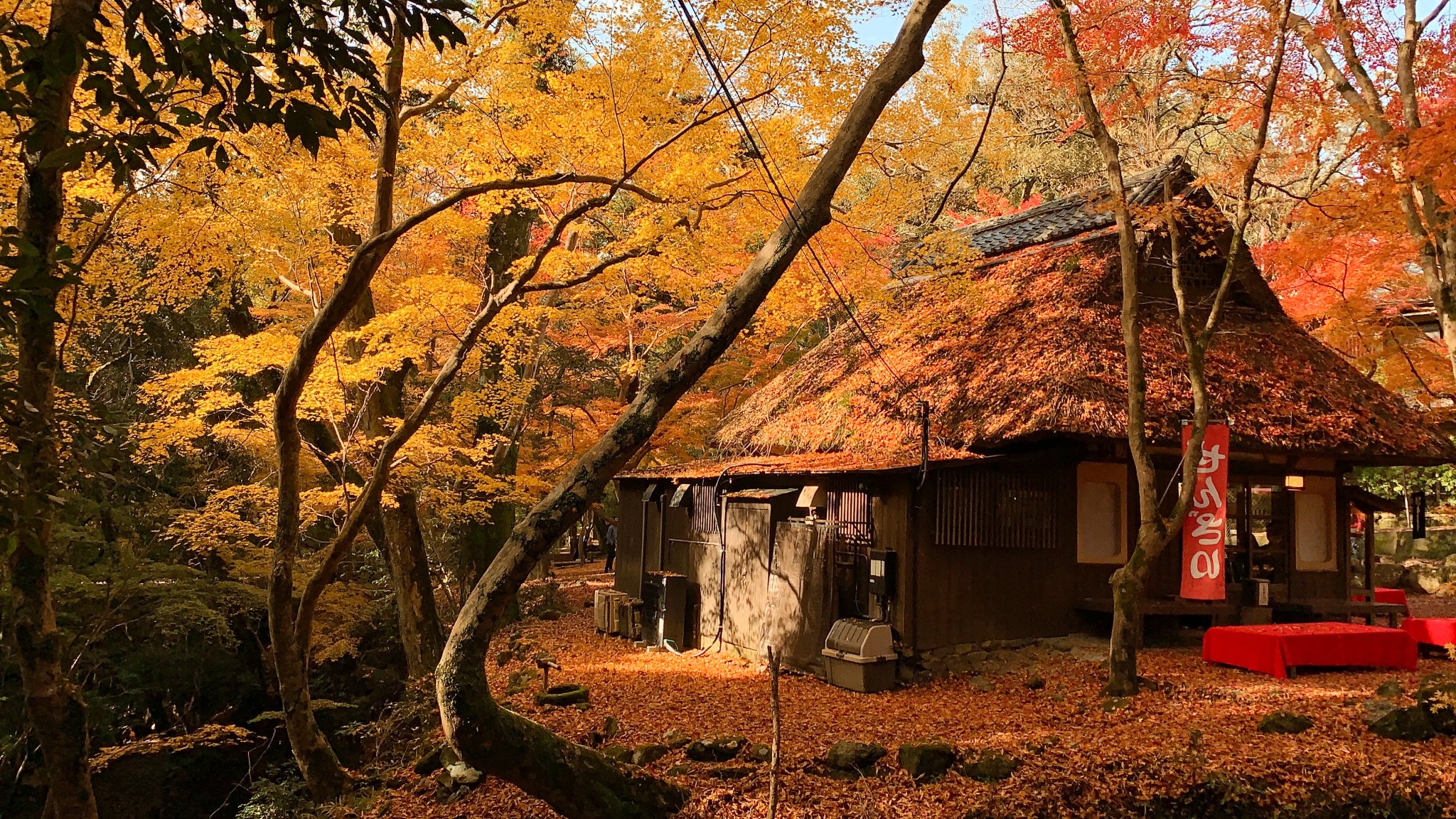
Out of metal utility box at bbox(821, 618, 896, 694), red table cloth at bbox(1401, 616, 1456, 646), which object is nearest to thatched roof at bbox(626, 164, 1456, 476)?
metal utility box at bbox(821, 618, 896, 694)

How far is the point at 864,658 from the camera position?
937 cm

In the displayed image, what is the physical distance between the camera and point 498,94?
8.85 metres

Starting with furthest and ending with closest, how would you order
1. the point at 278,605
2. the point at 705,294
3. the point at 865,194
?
the point at 865,194
the point at 705,294
the point at 278,605

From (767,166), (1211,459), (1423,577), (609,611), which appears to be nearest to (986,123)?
(767,166)

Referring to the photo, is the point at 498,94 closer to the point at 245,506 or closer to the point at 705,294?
the point at 705,294

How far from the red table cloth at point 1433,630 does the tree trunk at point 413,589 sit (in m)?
11.8

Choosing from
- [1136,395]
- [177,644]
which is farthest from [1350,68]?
[177,644]

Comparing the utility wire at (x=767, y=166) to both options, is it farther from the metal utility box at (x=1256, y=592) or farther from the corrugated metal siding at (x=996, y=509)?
the metal utility box at (x=1256, y=592)

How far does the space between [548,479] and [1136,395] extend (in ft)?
35.8

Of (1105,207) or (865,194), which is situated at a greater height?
(865,194)

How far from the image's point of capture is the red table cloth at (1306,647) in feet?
30.2

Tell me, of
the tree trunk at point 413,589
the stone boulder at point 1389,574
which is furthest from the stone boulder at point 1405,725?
the stone boulder at point 1389,574

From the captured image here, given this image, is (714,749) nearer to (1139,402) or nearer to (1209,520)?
(1139,402)

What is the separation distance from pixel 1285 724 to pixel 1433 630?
5252 millimetres
